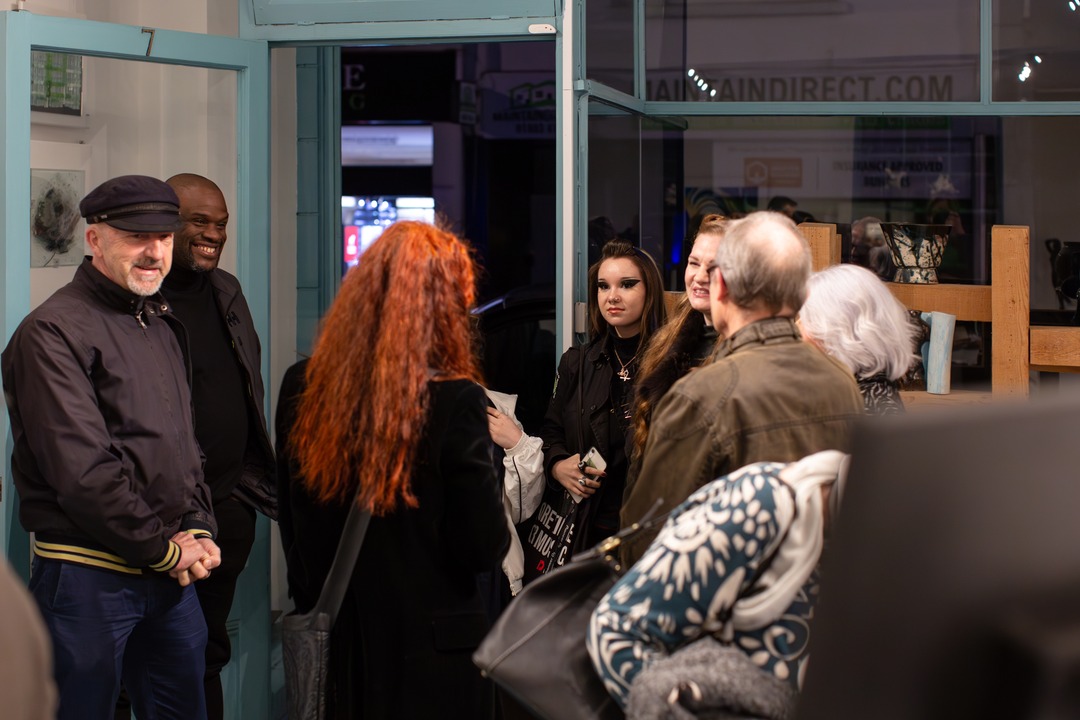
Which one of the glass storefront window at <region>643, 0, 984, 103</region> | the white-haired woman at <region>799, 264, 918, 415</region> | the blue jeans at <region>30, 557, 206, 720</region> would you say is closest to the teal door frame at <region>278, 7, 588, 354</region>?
the white-haired woman at <region>799, 264, 918, 415</region>

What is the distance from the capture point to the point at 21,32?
2988 mm

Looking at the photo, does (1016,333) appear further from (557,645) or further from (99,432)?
(99,432)

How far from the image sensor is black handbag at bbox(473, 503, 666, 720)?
5.21 ft

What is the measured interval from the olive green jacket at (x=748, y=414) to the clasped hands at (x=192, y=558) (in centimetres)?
124

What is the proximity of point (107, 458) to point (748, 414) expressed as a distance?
1462 millimetres

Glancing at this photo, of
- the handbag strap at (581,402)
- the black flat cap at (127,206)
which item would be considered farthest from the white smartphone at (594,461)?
the black flat cap at (127,206)

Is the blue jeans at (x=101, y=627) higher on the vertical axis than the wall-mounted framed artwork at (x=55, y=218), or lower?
lower

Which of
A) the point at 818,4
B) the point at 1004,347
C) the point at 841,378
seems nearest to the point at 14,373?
the point at 841,378

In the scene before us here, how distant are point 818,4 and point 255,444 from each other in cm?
268

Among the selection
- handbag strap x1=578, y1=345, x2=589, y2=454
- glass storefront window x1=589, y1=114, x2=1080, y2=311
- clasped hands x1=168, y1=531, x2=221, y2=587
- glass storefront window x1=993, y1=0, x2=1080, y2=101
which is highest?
glass storefront window x1=993, y1=0, x2=1080, y2=101

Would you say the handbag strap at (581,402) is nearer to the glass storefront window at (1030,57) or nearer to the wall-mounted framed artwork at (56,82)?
the wall-mounted framed artwork at (56,82)

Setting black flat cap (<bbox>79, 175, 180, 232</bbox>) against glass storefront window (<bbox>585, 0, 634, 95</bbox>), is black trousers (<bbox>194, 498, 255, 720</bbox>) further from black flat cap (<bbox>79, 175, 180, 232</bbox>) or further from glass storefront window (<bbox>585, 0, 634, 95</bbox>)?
glass storefront window (<bbox>585, 0, 634, 95</bbox>)

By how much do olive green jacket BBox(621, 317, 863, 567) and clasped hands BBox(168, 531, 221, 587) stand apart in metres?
1.24

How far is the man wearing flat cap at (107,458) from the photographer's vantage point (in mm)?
2580
